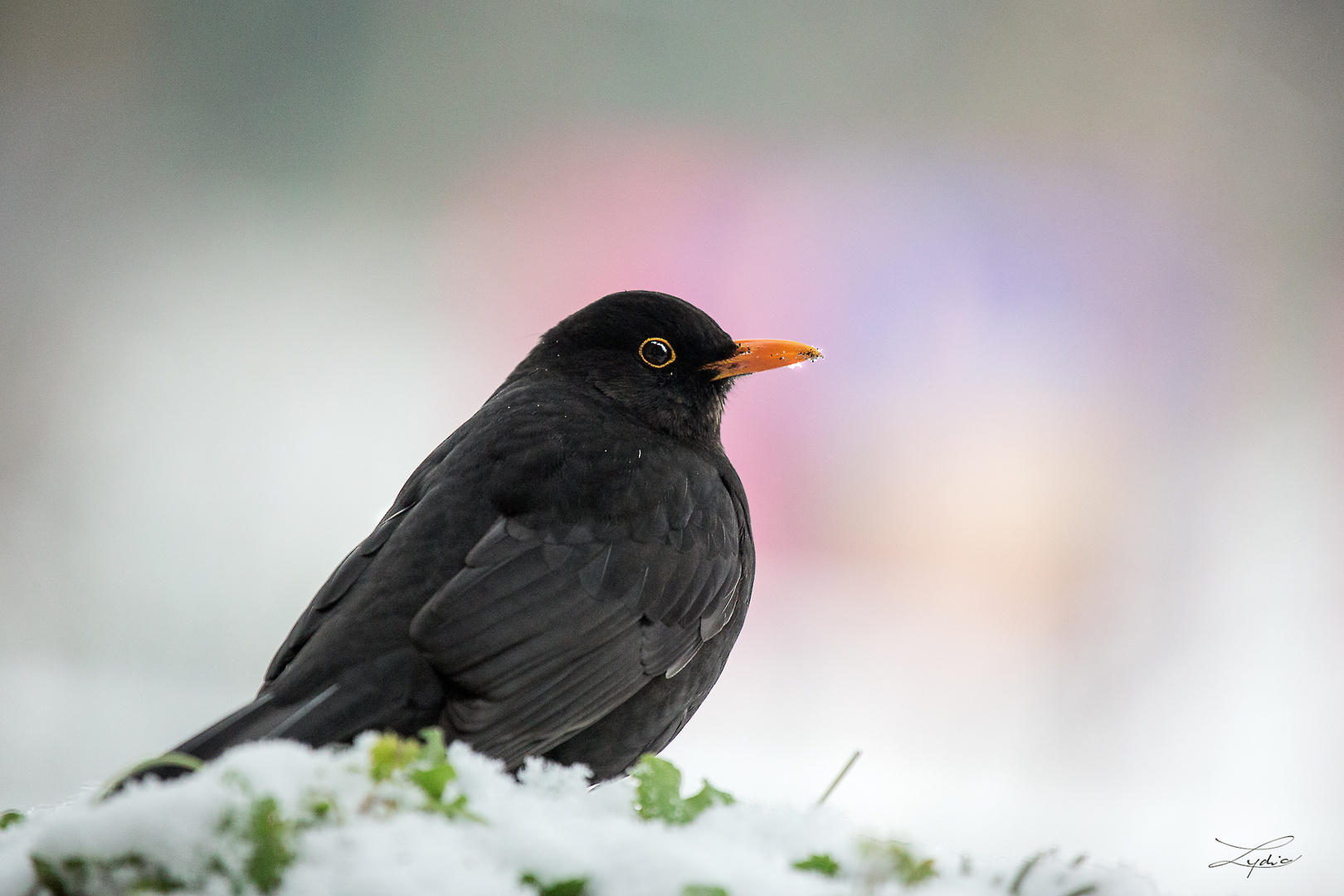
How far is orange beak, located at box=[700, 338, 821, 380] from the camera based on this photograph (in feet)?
9.36

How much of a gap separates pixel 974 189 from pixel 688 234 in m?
1.50

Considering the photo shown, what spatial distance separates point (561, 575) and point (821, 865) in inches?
41.4

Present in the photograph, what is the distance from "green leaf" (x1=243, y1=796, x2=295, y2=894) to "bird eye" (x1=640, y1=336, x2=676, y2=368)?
1.88 meters

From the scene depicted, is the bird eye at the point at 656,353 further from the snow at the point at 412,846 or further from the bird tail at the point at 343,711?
the snow at the point at 412,846

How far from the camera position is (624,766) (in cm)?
230

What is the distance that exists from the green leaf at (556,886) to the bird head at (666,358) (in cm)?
170

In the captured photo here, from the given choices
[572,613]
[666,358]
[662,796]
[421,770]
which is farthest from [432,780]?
[666,358]

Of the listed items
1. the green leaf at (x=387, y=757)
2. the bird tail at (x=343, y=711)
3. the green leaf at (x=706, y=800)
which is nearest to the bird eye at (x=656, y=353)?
the bird tail at (x=343, y=711)

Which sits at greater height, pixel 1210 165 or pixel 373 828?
pixel 1210 165

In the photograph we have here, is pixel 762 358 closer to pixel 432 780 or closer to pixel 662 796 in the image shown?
pixel 662 796

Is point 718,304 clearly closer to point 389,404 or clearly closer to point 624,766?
point 389,404

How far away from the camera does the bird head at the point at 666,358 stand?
2.83m

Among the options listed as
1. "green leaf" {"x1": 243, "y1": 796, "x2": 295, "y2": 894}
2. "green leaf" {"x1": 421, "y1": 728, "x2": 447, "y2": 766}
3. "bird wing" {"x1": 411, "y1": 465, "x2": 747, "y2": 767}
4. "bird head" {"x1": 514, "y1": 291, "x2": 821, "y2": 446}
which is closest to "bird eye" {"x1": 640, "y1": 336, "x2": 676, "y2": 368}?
"bird head" {"x1": 514, "y1": 291, "x2": 821, "y2": 446}

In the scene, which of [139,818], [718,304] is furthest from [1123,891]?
[718,304]
